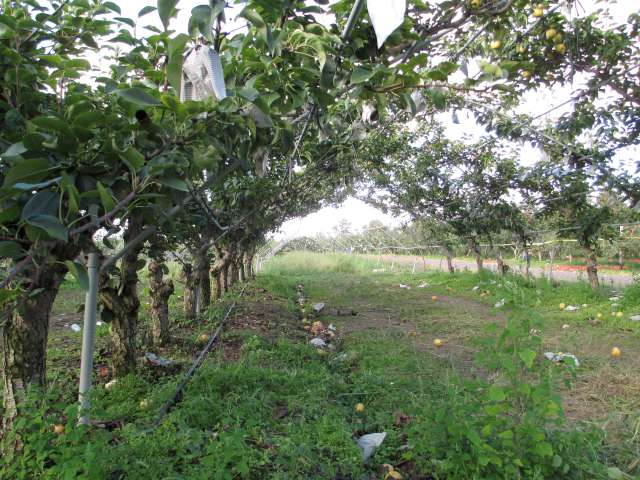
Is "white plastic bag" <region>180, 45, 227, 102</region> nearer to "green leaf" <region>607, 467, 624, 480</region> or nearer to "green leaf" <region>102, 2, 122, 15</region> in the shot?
"green leaf" <region>102, 2, 122, 15</region>

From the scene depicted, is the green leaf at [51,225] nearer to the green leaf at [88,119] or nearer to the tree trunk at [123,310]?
the green leaf at [88,119]

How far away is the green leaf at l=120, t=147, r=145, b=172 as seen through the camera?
0.93 metres

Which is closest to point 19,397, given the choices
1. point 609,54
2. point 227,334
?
point 227,334

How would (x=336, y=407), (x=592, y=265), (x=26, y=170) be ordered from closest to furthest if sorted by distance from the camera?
1. (x=26, y=170)
2. (x=336, y=407)
3. (x=592, y=265)

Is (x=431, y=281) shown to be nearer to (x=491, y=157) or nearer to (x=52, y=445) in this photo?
(x=491, y=157)

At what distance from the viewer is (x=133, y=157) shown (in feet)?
3.08

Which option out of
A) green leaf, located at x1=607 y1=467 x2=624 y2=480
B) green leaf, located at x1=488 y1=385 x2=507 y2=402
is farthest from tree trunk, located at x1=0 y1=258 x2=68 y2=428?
green leaf, located at x1=607 y1=467 x2=624 y2=480

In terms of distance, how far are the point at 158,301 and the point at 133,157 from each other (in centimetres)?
322

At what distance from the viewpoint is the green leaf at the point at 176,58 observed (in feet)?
2.84

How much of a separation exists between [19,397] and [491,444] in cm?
213

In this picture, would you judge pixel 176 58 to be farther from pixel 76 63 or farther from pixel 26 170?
pixel 76 63

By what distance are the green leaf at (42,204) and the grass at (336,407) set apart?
101 cm

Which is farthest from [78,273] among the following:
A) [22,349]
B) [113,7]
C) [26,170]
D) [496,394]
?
[496,394]

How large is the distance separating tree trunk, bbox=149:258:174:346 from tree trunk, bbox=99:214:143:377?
71cm
